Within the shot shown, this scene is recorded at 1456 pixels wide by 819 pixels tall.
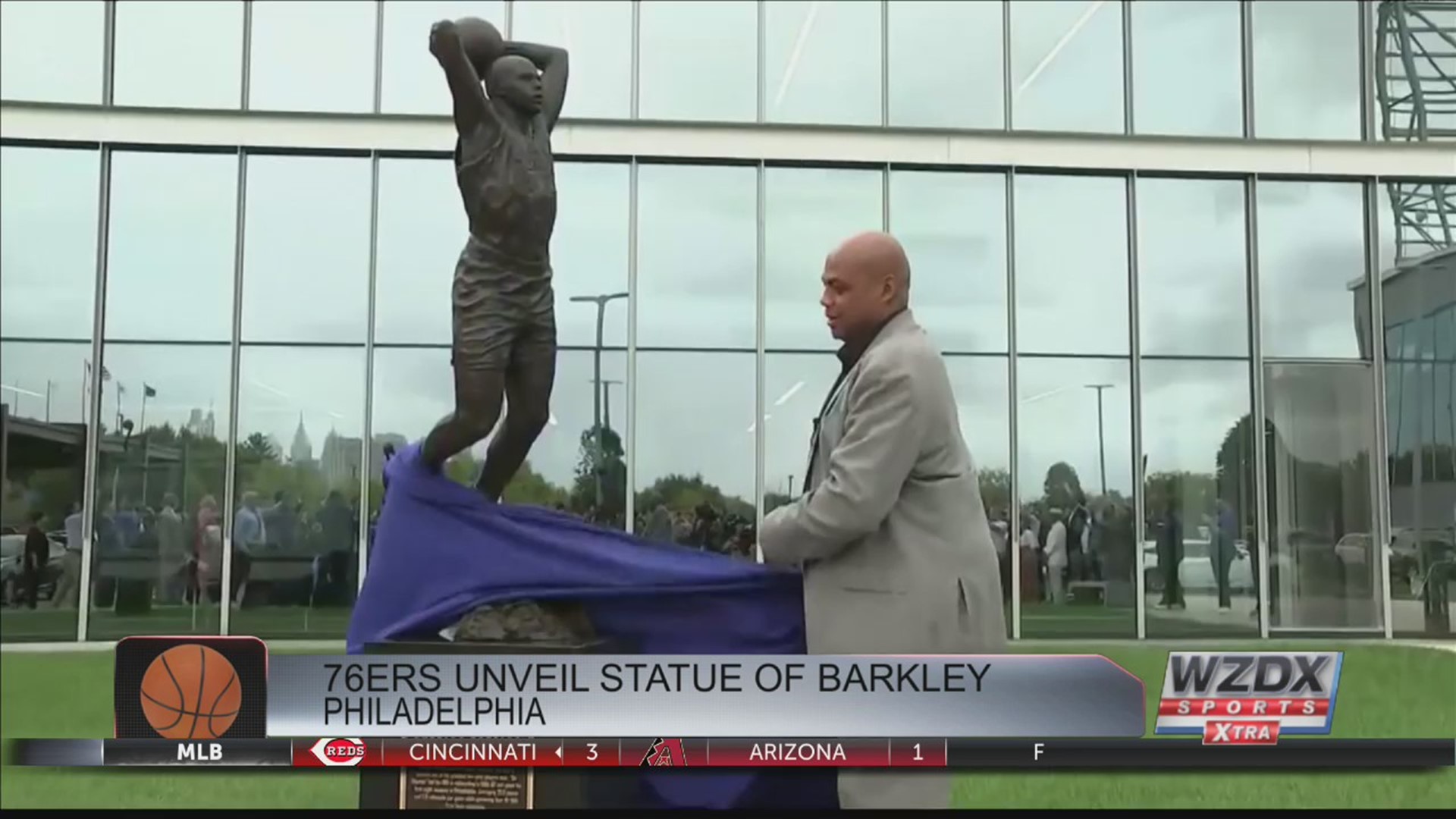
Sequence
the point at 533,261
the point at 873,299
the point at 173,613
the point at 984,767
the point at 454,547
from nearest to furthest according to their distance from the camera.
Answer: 1. the point at 873,299
2. the point at 984,767
3. the point at 454,547
4. the point at 533,261
5. the point at 173,613

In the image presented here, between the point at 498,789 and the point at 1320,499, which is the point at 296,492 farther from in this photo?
the point at 1320,499

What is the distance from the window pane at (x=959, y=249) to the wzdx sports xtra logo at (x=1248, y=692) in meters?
9.11

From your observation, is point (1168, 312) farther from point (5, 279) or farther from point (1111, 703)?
point (5, 279)

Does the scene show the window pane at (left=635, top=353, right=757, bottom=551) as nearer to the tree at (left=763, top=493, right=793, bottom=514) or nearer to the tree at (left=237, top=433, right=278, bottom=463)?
the tree at (left=763, top=493, right=793, bottom=514)

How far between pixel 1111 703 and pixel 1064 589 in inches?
387

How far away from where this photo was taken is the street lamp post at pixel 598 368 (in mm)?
12578

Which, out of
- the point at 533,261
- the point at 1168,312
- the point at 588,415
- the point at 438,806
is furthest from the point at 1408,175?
the point at 438,806

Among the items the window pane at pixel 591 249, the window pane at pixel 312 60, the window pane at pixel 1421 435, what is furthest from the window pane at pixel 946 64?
the window pane at pixel 312 60

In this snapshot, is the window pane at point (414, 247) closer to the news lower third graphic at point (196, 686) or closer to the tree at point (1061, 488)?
the tree at point (1061, 488)

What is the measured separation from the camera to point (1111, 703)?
355cm

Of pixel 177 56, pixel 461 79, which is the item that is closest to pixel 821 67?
pixel 177 56

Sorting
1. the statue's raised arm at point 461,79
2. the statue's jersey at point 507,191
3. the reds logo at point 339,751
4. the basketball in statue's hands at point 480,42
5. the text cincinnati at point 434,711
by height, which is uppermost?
the basketball in statue's hands at point 480,42

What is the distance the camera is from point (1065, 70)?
43.7 ft

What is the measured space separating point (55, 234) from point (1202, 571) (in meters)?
11.6
